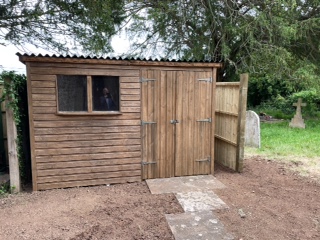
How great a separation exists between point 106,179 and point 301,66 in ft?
22.1

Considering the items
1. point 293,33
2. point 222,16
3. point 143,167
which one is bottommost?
point 143,167

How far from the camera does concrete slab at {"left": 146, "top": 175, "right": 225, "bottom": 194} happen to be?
3760mm

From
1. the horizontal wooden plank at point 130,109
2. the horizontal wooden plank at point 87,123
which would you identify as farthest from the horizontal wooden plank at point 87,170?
the horizontal wooden plank at point 130,109

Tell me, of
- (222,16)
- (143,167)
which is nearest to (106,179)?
(143,167)

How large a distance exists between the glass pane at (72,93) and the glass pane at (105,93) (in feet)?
0.48

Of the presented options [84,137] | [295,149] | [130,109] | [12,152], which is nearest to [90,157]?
[84,137]

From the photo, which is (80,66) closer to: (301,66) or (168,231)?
(168,231)

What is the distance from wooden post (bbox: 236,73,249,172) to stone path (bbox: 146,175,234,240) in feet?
2.30

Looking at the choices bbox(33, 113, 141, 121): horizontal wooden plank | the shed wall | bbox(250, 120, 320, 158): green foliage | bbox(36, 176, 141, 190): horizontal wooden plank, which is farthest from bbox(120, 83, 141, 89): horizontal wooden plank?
bbox(250, 120, 320, 158): green foliage

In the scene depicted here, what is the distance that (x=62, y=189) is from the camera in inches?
150

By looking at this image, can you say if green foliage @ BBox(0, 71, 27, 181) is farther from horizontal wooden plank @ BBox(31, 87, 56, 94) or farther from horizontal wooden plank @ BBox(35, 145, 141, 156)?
horizontal wooden plank @ BBox(35, 145, 141, 156)

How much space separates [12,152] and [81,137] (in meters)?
0.99

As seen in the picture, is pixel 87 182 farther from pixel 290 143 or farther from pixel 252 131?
pixel 290 143

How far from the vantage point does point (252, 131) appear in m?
6.32
